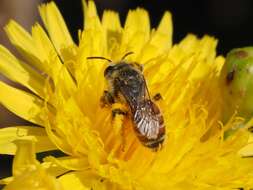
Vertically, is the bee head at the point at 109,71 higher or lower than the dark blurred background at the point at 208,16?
lower

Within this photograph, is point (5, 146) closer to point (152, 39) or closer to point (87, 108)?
point (87, 108)

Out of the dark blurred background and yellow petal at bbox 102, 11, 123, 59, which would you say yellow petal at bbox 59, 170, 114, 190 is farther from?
the dark blurred background

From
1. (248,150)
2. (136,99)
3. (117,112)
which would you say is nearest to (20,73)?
(117,112)

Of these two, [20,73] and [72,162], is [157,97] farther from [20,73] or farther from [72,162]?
[20,73]

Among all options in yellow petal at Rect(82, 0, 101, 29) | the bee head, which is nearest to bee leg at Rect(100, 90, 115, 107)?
the bee head

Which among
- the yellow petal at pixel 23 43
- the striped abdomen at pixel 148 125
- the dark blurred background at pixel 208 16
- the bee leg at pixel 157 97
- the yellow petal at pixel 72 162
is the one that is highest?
the dark blurred background at pixel 208 16

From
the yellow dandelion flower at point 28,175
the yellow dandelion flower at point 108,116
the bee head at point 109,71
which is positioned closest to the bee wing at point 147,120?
the yellow dandelion flower at point 108,116

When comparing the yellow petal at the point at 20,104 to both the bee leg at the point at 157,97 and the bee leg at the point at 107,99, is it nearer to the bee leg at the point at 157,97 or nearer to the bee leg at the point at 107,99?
the bee leg at the point at 107,99

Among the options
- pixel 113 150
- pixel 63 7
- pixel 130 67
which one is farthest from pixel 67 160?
pixel 63 7
